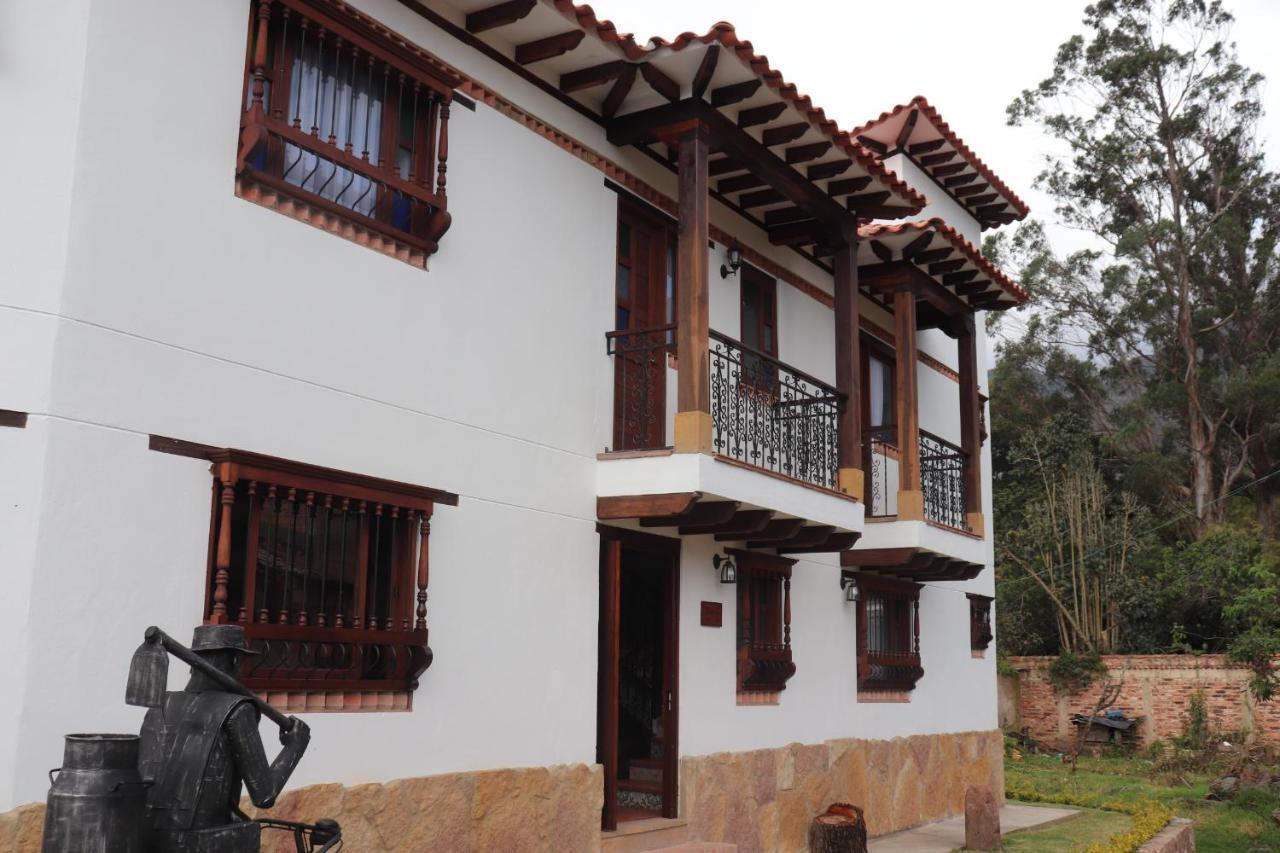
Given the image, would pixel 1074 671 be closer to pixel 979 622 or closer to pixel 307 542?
pixel 979 622

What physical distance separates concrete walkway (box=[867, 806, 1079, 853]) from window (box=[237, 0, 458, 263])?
806 centimetres

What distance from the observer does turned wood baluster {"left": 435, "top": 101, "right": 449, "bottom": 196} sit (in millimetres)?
8086

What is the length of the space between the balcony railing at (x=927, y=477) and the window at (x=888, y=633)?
871 mm

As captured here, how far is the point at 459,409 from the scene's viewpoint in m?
8.22

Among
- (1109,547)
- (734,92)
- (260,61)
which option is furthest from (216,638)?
(1109,547)

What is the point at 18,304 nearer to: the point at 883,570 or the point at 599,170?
the point at 599,170

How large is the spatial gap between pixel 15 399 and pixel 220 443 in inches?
43.4

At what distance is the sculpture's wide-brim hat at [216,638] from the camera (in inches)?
185

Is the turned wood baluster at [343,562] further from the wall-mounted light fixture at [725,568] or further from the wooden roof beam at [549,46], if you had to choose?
the wall-mounted light fixture at [725,568]

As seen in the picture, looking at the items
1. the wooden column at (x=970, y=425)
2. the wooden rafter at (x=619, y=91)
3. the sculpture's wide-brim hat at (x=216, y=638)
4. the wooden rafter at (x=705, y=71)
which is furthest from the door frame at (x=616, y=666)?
the wooden column at (x=970, y=425)

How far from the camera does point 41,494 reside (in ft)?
18.5

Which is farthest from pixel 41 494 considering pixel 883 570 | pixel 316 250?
pixel 883 570

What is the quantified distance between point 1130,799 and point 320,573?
604 inches

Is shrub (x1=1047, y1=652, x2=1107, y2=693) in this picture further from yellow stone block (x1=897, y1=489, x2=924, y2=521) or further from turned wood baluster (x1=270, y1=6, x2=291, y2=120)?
turned wood baluster (x1=270, y1=6, x2=291, y2=120)
